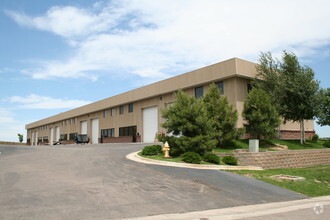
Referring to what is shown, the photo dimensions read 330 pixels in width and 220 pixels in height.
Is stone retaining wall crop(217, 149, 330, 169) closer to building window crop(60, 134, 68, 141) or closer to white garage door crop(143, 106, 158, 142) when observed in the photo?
white garage door crop(143, 106, 158, 142)

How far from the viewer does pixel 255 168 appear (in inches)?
640

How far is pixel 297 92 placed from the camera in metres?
25.7

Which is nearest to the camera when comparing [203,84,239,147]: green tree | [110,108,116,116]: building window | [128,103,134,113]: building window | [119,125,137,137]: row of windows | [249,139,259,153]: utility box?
[249,139,259,153]: utility box

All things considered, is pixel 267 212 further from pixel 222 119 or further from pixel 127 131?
pixel 127 131

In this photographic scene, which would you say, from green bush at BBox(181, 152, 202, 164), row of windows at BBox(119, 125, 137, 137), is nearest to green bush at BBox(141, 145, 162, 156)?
green bush at BBox(181, 152, 202, 164)

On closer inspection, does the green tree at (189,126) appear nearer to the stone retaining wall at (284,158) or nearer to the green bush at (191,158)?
the green bush at (191,158)

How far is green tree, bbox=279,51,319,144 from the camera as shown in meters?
25.8

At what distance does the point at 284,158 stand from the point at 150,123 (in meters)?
20.4

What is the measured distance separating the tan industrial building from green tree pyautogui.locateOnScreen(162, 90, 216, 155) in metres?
1.57

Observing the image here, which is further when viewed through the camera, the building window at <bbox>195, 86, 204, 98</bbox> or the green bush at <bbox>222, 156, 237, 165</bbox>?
the building window at <bbox>195, 86, 204, 98</bbox>

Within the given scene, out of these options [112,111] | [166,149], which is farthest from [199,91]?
[112,111]

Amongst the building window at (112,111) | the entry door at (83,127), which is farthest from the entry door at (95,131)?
the building window at (112,111)

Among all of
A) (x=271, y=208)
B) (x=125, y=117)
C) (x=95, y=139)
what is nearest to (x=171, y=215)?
(x=271, y=208)

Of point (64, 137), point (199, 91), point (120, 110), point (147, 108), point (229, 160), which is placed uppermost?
point (199, 91)
